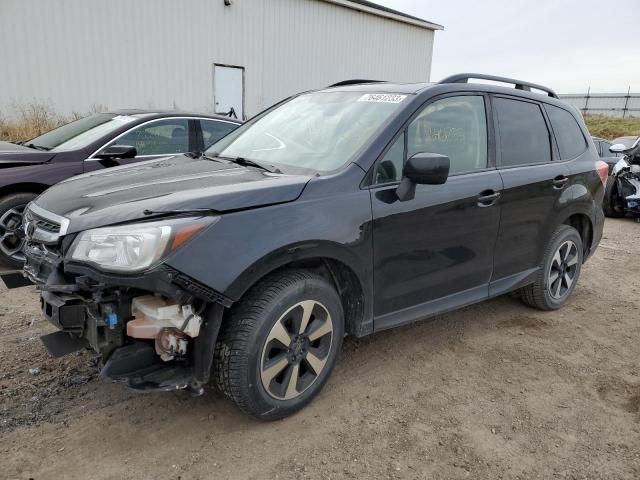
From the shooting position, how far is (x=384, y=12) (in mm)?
17938

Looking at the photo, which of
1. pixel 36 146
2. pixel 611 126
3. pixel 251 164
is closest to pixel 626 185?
pixel 251 164

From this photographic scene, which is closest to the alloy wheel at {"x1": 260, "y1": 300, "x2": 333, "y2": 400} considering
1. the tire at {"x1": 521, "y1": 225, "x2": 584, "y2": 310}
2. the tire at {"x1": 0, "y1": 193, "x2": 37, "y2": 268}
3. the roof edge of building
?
the tire at {"x1": 521, "y1": 225, "x2": 584, "y2": 310}

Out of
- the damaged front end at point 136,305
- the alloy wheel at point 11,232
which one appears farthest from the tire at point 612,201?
the alloy wheel at point 11,232

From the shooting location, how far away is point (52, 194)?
2887 millimetres

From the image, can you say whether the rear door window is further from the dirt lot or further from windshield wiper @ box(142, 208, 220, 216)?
windshield wiper @ box(142, 208, 220, 216)

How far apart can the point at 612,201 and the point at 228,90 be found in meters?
10.5

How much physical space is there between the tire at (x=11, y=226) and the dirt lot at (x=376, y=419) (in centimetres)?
113

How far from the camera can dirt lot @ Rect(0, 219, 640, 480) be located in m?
2.35

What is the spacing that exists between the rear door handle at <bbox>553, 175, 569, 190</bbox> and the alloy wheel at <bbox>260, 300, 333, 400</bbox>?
2.34 meters

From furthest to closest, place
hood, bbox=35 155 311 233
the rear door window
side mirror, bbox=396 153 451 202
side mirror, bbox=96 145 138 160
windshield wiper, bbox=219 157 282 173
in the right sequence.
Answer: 1. side mirror, bbox=96 145 138 160
2. the rear door window
3. windshield wiper, bbox=219 157 282 173
4. side mirror, bbox=396 153 451 202
5. hood, bbox=35 155 311 233

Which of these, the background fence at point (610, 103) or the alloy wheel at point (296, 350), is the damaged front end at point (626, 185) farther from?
the background fence at point (610, 103)

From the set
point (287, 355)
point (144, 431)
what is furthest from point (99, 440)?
point (287, 355)

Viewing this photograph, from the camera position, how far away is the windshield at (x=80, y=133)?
5312mm

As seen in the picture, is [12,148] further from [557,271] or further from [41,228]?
[557,271]
